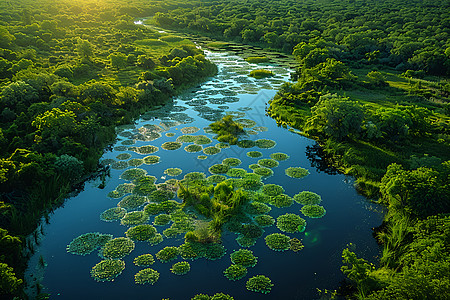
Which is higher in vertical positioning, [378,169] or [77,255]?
[378,169]

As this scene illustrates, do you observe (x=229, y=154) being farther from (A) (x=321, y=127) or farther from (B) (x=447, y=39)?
(B) (x=447, y=39)

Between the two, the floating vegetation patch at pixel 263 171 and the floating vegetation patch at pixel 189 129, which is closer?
the floating vegetation patch at pixel 263 171

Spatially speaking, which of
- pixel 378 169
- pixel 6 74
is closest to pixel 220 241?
pixel 378 169

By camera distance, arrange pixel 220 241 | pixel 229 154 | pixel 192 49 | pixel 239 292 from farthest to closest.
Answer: pixel 192 49 → pixel 229 154 → pixel 220 241 → pixel 239 292

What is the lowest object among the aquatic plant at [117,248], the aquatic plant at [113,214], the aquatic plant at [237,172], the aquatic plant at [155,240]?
the aquatic plant at [113,214]

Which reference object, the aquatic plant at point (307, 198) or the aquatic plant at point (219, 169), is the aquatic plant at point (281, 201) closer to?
the aquatic plant at point (307, 198)

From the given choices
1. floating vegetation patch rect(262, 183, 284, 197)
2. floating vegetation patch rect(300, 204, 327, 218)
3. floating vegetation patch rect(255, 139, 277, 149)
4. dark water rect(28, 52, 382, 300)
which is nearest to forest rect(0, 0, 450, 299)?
dark water rect(28, 52, 382, 300)

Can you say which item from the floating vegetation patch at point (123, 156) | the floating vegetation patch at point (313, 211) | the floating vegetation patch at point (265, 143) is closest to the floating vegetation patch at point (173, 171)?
the floating vegetation patch at point (123, 156)
